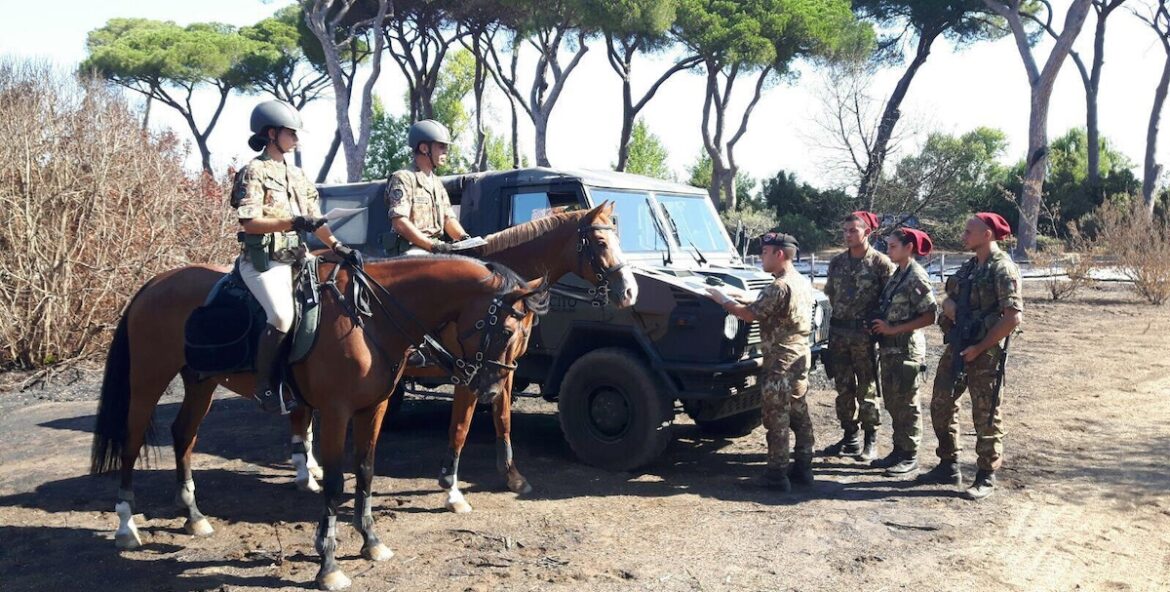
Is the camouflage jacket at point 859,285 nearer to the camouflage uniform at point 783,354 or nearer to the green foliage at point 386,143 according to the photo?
the camouflage uniform at point 783,354

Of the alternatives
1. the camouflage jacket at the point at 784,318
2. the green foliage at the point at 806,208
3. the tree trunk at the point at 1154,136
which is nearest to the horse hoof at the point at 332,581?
the camouflage jacket at the point at 784,318

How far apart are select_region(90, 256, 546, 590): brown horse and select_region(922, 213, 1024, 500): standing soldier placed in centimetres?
322

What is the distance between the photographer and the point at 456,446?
5496 millimetres

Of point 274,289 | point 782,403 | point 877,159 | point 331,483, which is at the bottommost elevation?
point 331,483

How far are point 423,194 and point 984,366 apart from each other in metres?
4.00

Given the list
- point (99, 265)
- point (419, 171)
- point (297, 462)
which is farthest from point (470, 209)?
point (99, 265)

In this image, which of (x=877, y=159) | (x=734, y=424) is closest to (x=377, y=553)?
(x=734, y=424)

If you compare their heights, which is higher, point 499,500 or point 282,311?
point 282,311

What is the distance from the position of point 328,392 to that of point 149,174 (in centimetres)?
860

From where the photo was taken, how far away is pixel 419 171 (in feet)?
19.4

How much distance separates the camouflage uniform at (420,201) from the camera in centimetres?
568

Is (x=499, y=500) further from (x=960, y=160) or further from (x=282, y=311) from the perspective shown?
(x=960, y=160)

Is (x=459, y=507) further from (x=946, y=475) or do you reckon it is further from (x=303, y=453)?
(x=946, y=475)

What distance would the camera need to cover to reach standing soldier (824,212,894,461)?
6477 mm
